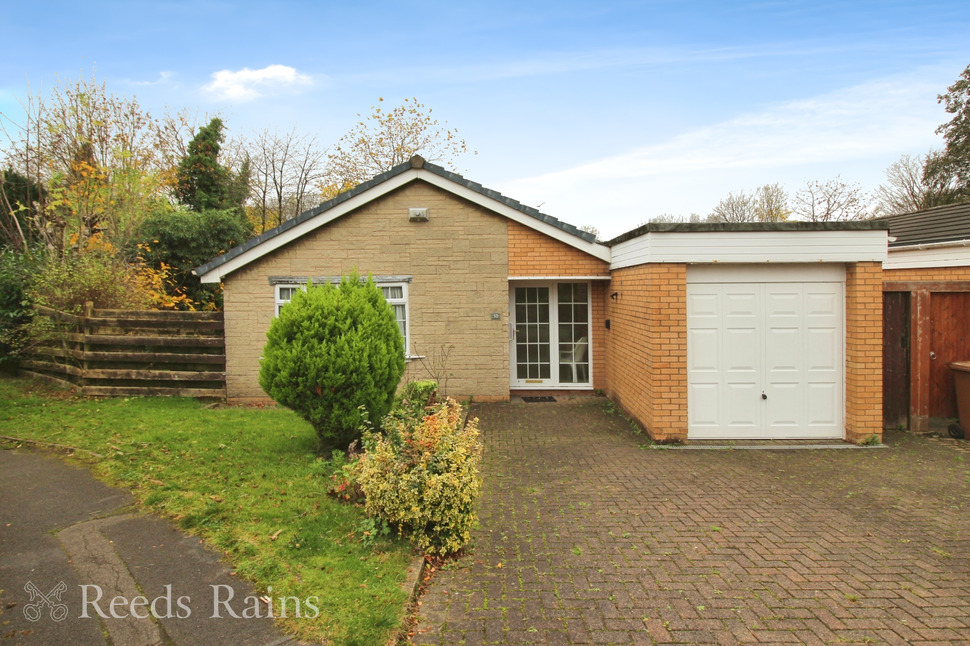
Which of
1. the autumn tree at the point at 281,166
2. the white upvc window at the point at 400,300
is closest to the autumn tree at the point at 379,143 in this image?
the autumn tree at the point at 281,166

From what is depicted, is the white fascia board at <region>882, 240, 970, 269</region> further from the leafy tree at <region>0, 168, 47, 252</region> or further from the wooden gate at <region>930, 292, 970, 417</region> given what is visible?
the leafy tree at <region>0, 168, 47, 252</region>

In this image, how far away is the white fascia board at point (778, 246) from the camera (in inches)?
322

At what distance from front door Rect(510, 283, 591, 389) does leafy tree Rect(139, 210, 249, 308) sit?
11.1 m

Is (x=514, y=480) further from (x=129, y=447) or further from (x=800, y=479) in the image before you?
(x=129, y=447)

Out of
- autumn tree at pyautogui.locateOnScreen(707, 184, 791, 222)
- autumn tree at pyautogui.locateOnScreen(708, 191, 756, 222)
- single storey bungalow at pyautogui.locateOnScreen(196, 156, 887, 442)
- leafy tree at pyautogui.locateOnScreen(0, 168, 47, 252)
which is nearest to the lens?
single storey bungalow at pyautogui.locateOnScreen(196, 156, 887, 442)

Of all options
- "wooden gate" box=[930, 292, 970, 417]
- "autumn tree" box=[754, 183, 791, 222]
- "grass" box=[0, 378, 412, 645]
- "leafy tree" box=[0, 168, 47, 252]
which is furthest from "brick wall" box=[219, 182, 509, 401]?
"autumn tree" box=[754, 183, 791, 222]

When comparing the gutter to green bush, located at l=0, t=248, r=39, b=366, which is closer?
the gutter

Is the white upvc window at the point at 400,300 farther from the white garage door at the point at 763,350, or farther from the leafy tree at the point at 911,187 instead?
the leafy tree at the point at 911,187

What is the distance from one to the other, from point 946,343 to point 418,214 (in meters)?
9.67

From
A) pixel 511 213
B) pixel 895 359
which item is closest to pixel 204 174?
pixel 511 213

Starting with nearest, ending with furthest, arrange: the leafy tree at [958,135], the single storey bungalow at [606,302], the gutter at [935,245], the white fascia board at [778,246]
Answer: the white fascia board at [778,246] → the single storey bungalow at [606,302] → the gutter at [935,245] → the leafy tree at [958,135]

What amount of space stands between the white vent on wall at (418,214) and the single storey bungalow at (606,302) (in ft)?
0.14

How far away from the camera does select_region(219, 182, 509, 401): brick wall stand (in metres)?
11.7

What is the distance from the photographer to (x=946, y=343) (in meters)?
8.89
